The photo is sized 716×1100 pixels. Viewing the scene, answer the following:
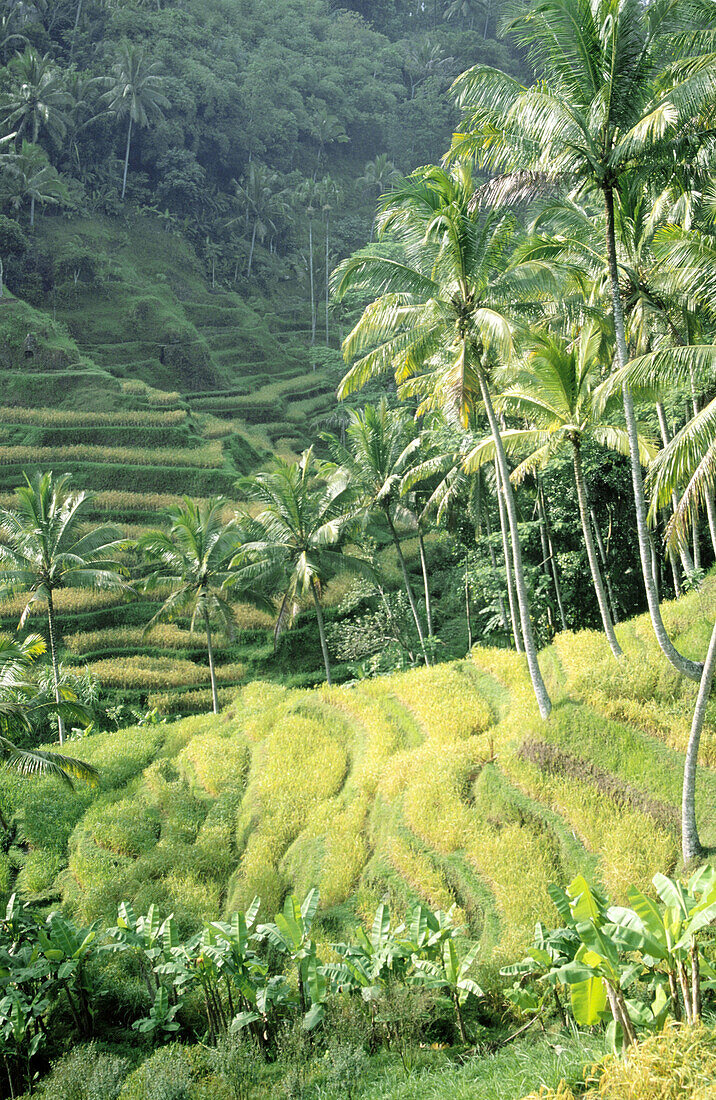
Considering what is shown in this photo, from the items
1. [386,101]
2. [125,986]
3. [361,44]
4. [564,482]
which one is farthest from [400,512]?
[361,44]

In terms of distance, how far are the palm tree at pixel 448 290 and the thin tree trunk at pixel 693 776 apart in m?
2.73

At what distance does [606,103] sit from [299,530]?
12.0 metres

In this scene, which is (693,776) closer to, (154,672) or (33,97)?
(154,672)

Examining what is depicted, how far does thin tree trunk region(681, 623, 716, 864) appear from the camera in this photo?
24.4ft

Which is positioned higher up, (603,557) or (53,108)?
(53,108)

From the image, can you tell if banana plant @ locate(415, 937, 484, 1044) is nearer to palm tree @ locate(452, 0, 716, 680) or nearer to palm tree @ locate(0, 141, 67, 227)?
palm tree @ locate(452, 0, 716, 680)

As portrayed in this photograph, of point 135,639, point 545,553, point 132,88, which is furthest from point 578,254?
point 132,88

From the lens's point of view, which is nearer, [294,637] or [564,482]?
[564,482]

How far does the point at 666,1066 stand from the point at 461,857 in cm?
539

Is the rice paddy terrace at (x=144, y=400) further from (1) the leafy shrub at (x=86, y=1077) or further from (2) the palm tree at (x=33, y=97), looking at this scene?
(1) the leafy shrub at (x=86, y=1077)

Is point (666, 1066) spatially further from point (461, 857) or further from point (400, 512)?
point (400, 512)

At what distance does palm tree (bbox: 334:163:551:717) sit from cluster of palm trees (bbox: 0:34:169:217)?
39710mm

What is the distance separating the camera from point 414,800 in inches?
397

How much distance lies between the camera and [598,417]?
11695 millimetres
